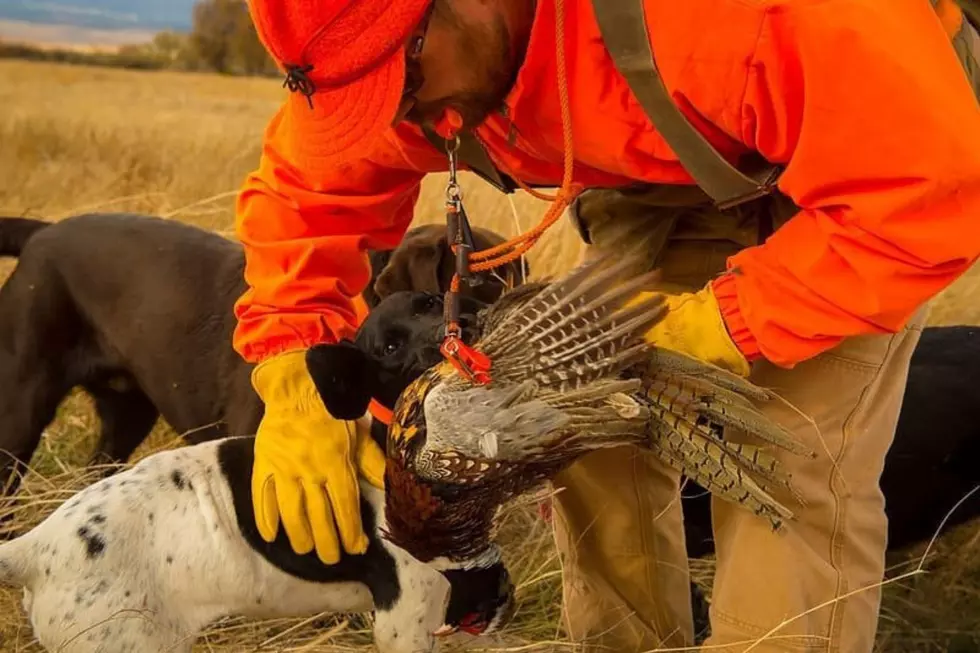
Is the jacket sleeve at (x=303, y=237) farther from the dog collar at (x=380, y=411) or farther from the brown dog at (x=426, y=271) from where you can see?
the brown dog at (x=426, y=271)

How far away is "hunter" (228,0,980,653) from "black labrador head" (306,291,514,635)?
0.21 m

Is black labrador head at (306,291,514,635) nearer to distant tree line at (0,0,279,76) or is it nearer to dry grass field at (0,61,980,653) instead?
dry grass field at (0,61,980,653)

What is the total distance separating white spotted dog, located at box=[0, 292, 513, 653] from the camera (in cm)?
207

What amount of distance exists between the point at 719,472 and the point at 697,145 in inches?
20.4

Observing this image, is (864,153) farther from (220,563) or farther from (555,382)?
(220,563)

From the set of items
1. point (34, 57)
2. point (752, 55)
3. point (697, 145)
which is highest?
point (752, 55)

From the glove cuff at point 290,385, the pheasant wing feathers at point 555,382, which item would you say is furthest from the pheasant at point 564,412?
the glove cuff at point 290,385

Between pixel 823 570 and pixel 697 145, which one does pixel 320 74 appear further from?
pixel 823 570

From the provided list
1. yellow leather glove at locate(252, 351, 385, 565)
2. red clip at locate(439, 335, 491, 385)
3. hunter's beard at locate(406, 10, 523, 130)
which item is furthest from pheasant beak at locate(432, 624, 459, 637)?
hunter's beard at locate(406, 10, 523, 130)

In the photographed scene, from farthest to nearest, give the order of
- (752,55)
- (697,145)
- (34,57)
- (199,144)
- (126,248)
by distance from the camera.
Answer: (34,57)
(199,144)
(126,248)
(697,145)
(752,55)

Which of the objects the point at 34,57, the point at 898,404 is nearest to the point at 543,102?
the point at 898,404

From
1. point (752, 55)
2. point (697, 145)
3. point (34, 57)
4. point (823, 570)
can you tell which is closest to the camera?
point (752, 55)

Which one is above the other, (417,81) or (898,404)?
(417,81)

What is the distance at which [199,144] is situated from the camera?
7.48m
